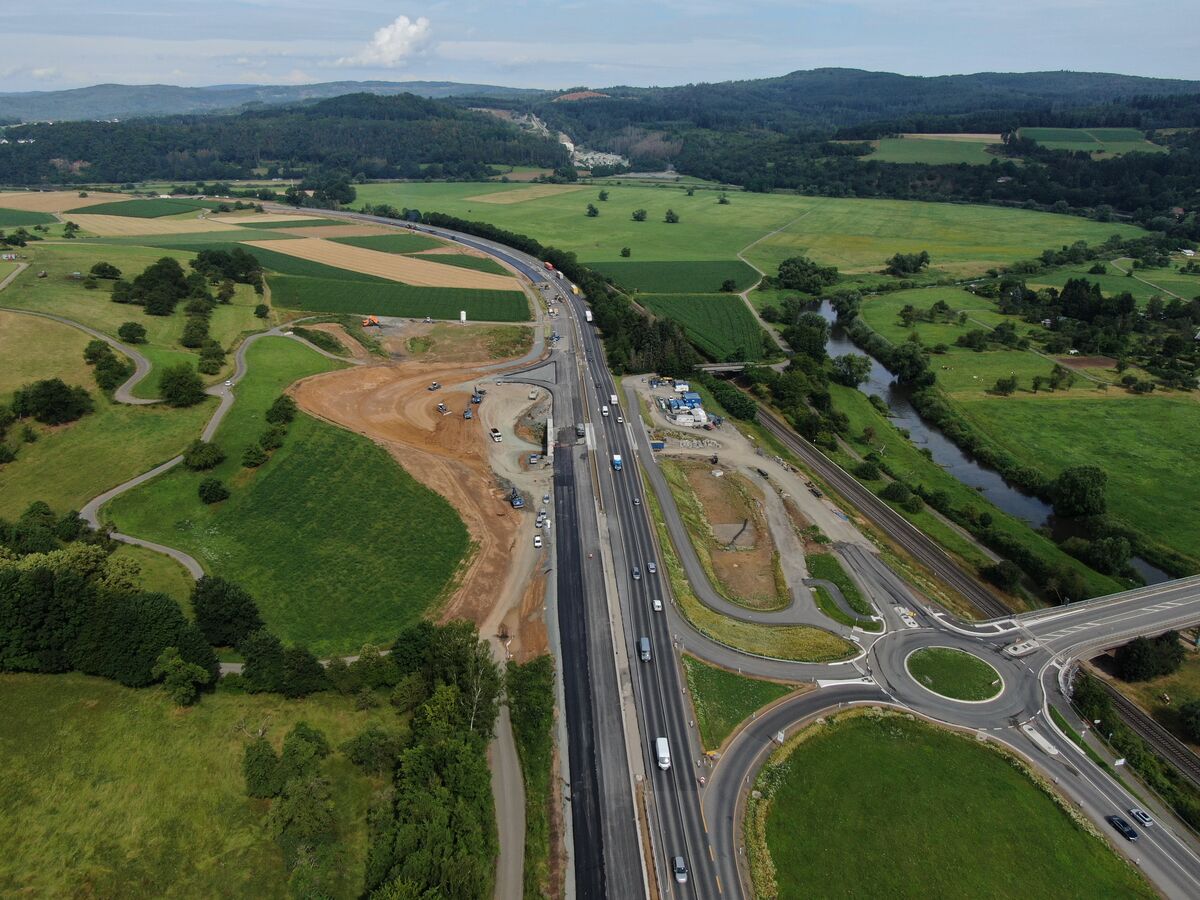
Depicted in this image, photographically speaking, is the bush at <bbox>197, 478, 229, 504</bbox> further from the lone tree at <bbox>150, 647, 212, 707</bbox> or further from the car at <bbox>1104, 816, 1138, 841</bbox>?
the car at <bbox>1104, 816, 1138, 841</bbox>

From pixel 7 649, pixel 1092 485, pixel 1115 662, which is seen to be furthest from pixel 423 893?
pixel 1092 485

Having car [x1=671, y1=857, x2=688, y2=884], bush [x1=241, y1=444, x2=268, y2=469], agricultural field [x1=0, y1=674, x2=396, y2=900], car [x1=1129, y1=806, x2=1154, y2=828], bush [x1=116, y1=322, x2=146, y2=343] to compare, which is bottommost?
car [x1=1129, y1=806, x2=1154, y2=828]

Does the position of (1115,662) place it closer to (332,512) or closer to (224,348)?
(332,512)

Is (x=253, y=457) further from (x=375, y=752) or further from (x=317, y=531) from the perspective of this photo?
(x=375, y=752)

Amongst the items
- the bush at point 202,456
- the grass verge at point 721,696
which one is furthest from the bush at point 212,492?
the grass verge at point 721,696

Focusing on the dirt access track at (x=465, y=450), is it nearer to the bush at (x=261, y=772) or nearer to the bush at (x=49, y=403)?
the bush at (x=261, y=772)

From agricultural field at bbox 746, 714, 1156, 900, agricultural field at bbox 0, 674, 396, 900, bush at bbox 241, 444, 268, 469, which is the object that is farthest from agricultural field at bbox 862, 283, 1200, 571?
bush at bbox 241, 444, 268, 469
